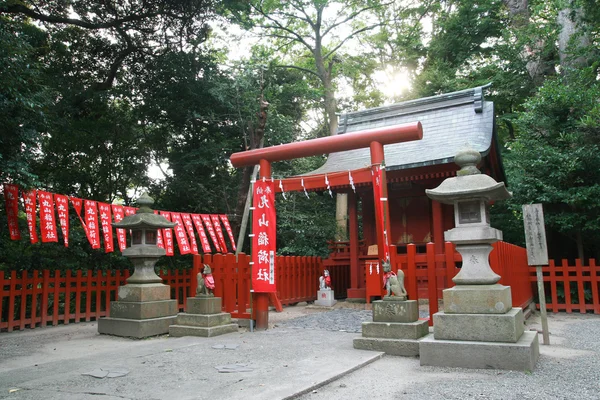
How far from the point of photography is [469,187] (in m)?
5.66

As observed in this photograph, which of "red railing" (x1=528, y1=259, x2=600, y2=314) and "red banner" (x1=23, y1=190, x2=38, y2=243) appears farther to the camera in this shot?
"red railing" (x1=528, y1=259, x2=600, y2=314)

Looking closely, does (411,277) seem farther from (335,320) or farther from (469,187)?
(335,320)

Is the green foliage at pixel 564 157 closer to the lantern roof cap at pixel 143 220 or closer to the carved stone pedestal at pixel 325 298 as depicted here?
the carved stone pedestal at pixel 325 298

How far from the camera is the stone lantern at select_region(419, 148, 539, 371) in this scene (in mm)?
5023

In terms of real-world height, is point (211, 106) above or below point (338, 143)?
above

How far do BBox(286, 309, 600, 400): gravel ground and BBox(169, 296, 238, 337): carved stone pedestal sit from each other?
11.0 feet

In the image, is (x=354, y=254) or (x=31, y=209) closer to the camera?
(x=31, y=209)

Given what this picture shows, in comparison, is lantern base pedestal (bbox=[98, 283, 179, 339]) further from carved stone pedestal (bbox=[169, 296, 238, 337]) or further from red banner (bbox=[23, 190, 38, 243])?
red banner (bbox=[23, 190, 38, 243])

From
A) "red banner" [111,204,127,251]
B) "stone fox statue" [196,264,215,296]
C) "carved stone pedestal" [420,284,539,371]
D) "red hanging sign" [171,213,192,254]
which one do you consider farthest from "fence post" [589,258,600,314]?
"red banner" [111,204,127,251]

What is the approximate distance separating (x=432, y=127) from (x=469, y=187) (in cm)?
936

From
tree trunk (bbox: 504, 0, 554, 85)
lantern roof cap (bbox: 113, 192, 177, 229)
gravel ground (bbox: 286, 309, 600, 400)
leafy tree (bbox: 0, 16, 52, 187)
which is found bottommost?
gravel ground (bbox: 286, 309, 600, 400)

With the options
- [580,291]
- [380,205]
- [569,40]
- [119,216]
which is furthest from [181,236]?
[569,40]

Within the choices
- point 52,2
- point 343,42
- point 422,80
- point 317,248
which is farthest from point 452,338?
point 343,42

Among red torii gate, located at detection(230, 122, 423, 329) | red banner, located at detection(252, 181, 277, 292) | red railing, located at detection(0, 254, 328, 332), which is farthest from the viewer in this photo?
red railing, located at detection(0, 254, 328, 332)
